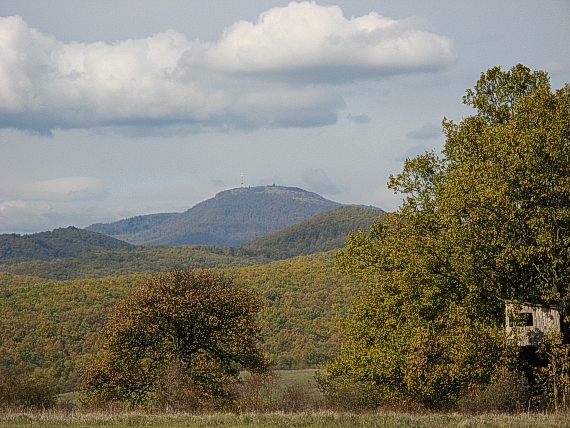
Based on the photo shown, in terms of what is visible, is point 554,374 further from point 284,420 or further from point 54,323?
point 54,323

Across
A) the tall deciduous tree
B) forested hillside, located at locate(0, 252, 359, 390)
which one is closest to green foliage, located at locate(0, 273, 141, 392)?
forested hillside, located at locate(0, 252, 359, 390)

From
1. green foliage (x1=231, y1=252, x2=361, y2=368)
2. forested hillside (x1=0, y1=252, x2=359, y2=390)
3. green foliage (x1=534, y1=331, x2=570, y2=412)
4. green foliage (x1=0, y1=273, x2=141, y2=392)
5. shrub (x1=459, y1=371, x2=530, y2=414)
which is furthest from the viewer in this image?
green foliage (x1=231, y1=252, x2=361, y2=368)

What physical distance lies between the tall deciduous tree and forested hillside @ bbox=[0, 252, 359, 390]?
4433cm

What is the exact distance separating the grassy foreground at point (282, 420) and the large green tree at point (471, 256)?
5723 mm

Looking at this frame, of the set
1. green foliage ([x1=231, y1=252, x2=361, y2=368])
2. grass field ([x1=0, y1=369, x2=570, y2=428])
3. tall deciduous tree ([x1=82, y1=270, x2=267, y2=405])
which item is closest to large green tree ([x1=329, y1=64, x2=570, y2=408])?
grass field ([x1=0, y1=369, x2=570, y2=428])

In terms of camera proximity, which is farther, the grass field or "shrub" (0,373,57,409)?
"shrub" (0,373,57,409)

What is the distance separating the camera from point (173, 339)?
135 ft

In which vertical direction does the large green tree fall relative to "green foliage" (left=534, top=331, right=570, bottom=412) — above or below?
above

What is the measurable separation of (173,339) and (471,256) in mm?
19227

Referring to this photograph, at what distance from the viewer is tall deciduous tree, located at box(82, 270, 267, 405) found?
3909 centimetres

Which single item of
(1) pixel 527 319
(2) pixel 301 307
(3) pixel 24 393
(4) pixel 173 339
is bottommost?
(2) pixel 301 307

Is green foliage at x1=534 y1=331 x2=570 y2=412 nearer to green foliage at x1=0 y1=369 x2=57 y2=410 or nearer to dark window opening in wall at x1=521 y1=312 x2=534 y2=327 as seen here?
dark window opening in wall at x1=521 y1=312 x2=534 y2=327

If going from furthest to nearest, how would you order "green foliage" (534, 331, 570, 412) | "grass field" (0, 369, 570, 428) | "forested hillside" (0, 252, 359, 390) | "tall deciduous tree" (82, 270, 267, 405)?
"forested hillside" (0, 252, 359, 390), "tall deciduous tree" (82, 270, 267, 405), "green foliage" (534, 331, 570, 412), "grass field" (0, 369, 570, 428)

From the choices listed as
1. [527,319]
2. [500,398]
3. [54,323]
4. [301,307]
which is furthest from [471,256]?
[301,307]
